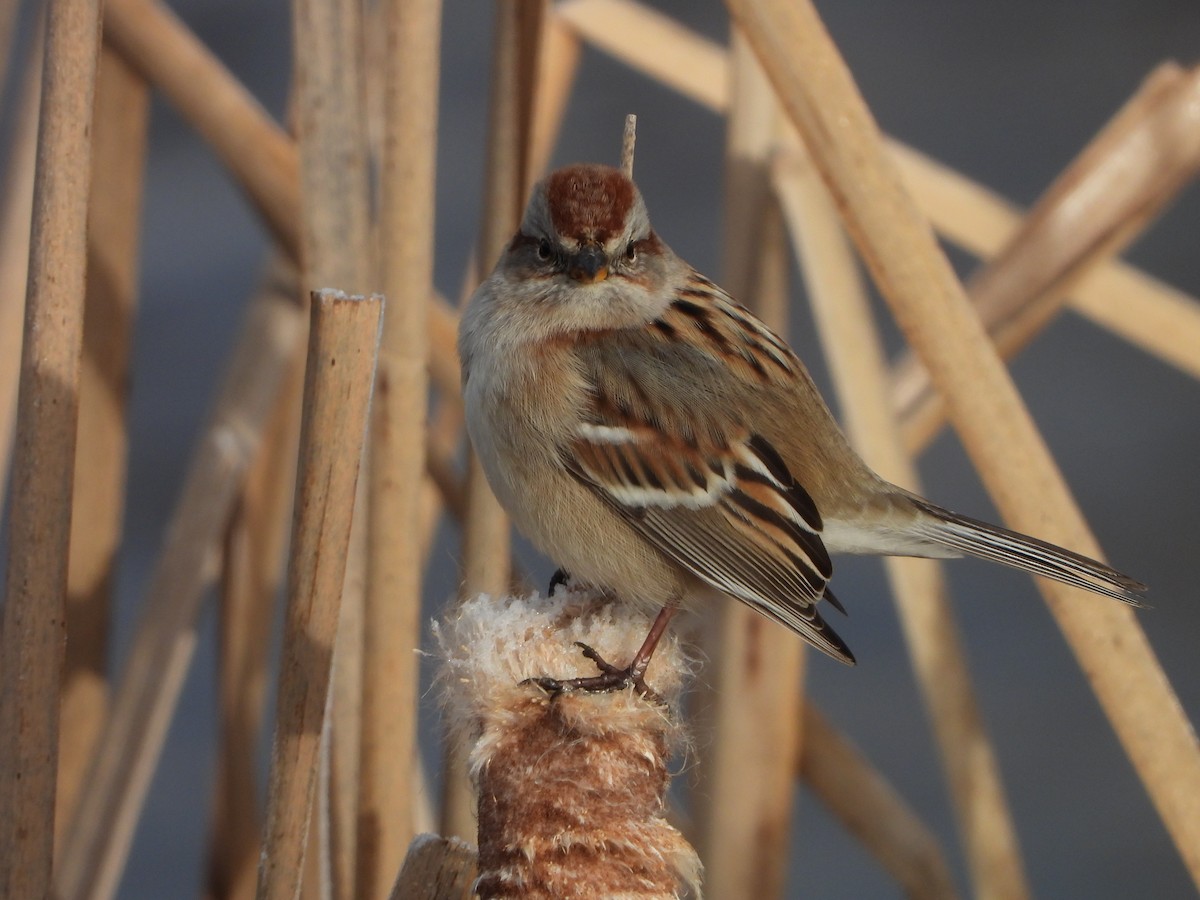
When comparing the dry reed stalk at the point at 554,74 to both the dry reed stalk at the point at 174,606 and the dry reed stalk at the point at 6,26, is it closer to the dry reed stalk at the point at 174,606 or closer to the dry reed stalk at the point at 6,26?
the dry reed stalk at the point at 174,606

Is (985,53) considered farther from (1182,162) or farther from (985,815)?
(985,815)

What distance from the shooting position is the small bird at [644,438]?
1.79 m

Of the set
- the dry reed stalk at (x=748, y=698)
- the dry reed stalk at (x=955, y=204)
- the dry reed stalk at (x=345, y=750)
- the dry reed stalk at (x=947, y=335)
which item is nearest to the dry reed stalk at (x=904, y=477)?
the dry reed stalk at (x=748, y=698)

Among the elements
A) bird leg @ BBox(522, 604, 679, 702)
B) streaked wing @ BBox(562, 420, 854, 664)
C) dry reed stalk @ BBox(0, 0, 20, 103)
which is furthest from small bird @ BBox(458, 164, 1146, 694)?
dry reed stalk @ BBox(0, 0, 20, 103)

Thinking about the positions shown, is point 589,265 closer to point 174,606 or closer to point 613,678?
point 613,678

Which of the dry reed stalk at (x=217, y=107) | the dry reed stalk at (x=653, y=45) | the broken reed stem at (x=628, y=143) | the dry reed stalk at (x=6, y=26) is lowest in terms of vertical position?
the broken reed stem at (x=628, y=143)

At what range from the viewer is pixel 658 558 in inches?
71.8

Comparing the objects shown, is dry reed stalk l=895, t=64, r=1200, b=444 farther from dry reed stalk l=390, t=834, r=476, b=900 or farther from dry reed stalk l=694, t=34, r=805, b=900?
dry reed stalk l=390, t=834, r=476, b=900

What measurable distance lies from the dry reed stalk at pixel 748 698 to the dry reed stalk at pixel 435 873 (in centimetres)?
92

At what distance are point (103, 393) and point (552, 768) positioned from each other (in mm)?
1318

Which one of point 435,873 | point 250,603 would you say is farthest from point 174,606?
point 435,873

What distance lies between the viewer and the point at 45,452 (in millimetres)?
1280

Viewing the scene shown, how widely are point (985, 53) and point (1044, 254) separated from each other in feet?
7.76

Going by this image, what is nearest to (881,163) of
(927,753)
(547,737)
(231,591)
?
(547,737)
